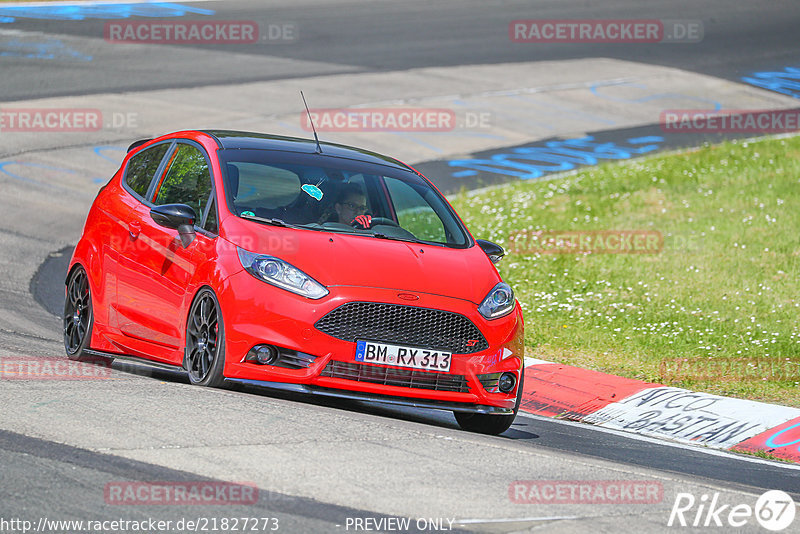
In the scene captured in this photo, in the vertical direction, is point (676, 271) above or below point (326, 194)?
below

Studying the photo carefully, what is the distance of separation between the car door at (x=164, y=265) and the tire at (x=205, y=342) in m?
0.11

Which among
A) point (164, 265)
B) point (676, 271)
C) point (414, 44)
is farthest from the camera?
point (414, 44)

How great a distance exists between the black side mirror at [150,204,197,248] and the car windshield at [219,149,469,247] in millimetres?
285

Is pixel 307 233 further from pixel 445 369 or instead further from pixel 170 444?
pixel 170 444

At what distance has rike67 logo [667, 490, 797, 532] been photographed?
5559mm

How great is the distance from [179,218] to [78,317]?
1.73 m

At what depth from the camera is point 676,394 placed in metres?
9.62

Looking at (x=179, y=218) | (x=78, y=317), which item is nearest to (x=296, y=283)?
(x=179, y=218)

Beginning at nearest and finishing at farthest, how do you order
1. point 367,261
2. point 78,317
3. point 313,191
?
point 367,261
point 313,191
point 78,317

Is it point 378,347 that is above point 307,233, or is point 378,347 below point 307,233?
below

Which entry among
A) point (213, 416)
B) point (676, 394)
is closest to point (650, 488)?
point (213, 416)

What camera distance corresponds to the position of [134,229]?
852 centimetres

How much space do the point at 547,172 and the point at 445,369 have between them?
13068 millimetres

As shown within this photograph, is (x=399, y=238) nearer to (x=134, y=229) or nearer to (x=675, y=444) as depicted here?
(x=134, y=229)
